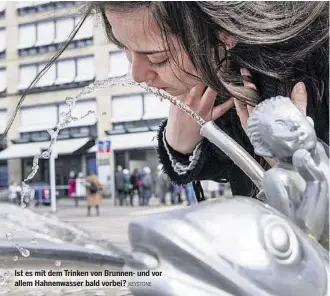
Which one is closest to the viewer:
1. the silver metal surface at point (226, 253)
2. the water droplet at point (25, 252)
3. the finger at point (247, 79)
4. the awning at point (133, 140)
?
the silver metal surface at point (226, 253)

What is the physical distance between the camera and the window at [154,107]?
2.69 ft

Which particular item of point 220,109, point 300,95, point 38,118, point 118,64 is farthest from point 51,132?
point 300,95

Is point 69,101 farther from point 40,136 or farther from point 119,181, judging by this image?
point 119,181

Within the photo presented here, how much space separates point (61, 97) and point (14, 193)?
173 mm

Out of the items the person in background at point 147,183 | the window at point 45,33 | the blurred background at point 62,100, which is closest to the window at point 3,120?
the blurred background at point 62,100

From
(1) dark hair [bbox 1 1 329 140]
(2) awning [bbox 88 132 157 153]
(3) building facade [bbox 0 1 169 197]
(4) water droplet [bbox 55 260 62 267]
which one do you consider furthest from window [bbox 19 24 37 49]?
(4) water droplet [bbox 55 260 62 267]

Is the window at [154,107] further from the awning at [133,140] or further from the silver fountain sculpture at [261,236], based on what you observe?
the silver fountain sculpture at [261,236]

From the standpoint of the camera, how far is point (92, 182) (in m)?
1.01

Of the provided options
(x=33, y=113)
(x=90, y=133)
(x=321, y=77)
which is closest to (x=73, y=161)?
(x=90, y=133)

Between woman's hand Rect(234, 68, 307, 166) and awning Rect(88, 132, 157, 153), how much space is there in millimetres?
222

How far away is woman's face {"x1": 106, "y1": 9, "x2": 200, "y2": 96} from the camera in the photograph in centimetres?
64

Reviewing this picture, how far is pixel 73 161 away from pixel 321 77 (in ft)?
1.45

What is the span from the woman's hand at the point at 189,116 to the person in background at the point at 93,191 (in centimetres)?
18

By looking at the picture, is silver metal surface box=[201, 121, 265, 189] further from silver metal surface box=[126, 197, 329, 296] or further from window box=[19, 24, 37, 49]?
window box=[19, 24, 37, 49]
